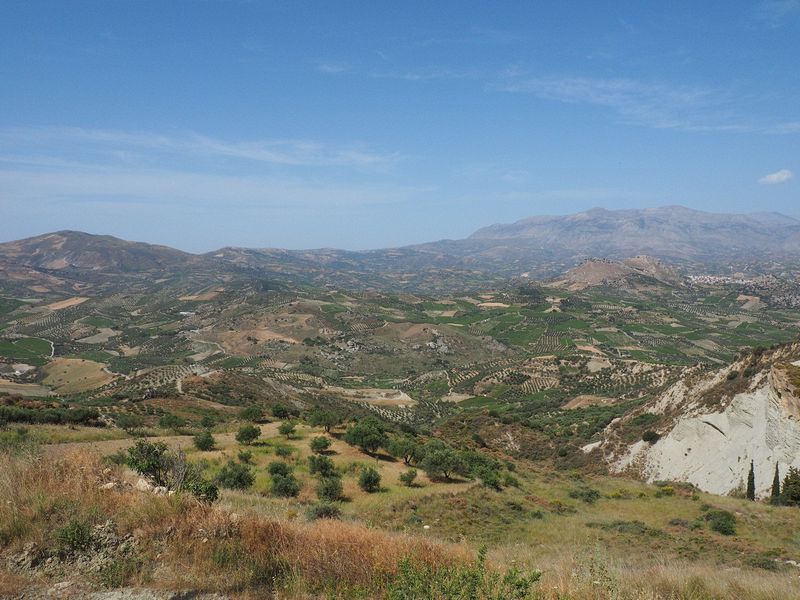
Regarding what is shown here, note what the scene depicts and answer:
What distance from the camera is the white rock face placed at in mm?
30484

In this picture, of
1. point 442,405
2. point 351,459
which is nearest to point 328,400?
point 442,405

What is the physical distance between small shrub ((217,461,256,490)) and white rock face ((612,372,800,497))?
34132 mm

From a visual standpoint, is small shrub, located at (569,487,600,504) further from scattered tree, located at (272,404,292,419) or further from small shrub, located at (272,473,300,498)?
scattered tree, located at (272,404,292,419)

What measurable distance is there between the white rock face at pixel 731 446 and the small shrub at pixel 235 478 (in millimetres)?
34132

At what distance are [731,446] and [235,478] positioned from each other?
37.5 m

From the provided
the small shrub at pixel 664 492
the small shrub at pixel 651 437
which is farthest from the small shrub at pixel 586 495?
the small shrub at pixel 651 437

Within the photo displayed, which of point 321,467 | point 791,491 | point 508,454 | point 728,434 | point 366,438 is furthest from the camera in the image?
point 508,454

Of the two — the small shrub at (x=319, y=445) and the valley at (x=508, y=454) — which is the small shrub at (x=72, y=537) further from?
the small shrub at (x=319, y=445)

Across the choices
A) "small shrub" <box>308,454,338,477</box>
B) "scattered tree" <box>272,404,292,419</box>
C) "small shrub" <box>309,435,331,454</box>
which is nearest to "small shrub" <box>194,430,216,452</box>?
"small shrub" <box>309,435,331,454</box>

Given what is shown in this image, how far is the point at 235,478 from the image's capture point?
60.3ft

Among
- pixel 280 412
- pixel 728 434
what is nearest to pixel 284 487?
pixel 280 412

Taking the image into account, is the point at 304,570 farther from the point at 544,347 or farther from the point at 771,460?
the point at 544,347

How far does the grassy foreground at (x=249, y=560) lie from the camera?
5.52 metres

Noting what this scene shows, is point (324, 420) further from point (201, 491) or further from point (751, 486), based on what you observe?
A: point (751, 486)
